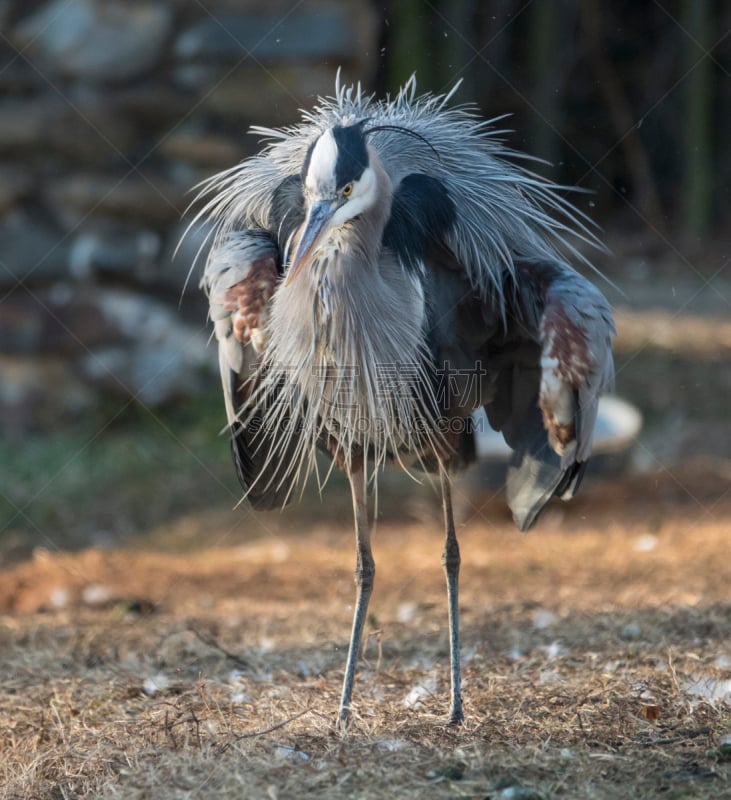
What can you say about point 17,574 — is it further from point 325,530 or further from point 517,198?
point 517,198

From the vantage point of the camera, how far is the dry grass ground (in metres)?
2.96

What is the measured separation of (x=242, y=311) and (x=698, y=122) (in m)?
8.30

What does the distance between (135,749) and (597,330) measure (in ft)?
5.86

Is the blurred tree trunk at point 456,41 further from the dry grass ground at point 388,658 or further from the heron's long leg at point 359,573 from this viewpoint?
the heron's long leg at point 359,573

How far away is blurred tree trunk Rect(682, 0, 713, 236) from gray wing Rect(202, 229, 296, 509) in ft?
26.0

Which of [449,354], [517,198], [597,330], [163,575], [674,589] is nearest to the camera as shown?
[597,330]

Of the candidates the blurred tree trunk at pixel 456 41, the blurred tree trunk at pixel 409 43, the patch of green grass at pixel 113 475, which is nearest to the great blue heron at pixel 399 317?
the patch of green grass at pixel 113 475

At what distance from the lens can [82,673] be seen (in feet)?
13.8

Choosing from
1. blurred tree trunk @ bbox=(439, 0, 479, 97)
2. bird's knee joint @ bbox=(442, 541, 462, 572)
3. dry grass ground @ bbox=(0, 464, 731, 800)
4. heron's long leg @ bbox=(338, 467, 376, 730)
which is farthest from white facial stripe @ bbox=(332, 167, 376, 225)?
blurred tree trunk @ bbox=(439, 0, 479, 97)

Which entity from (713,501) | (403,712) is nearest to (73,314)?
(713,501)

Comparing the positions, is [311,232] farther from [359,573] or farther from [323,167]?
[359,573]

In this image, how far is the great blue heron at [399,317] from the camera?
11.5 ft

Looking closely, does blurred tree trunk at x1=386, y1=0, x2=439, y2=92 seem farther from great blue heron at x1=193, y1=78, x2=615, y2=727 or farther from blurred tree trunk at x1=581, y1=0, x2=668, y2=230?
great blue heron at x1=193, y1=78, x2=615, y2=727

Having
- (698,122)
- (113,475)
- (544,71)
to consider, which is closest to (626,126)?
(698,122)
